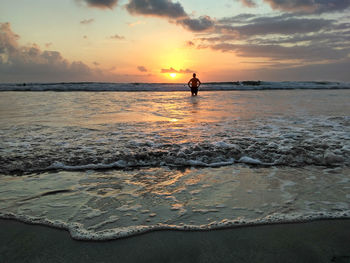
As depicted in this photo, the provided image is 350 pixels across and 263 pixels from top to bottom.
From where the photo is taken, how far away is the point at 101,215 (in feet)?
8.34

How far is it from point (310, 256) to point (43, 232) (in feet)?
6.81

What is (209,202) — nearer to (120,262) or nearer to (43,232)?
(120,262)

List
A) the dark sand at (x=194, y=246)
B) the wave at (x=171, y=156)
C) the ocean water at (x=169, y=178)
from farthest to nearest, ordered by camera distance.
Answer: the wave at (x=171, y=156) < the ocean water at (x=169, y=178) < the dark sand at (x=194, y=246)

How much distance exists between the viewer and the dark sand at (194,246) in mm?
1926

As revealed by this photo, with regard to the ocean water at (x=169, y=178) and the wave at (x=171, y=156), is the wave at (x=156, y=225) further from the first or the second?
the wave at (x=171, y=156)

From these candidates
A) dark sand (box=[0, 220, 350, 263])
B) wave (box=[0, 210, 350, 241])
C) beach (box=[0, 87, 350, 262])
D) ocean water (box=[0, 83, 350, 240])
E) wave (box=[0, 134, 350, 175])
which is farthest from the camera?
wave (box=[0, 134, 350, 175])

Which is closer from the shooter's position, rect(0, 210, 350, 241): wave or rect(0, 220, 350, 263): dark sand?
rect(0, 220, 350, 263): dark sand

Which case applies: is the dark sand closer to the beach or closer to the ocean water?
the beach

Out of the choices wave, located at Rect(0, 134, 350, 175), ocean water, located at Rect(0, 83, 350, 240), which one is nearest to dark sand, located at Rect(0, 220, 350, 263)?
ocean water, located at Rect(0, 83, 350, 240)

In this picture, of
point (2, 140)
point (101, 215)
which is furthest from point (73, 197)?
point (2, 140)

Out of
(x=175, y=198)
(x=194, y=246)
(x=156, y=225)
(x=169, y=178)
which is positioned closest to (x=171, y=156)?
(x=169, y=178)

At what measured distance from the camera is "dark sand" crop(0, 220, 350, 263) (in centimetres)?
193

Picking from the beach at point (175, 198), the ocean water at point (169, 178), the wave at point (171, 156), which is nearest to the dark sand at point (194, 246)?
the beach at point (175, 198)

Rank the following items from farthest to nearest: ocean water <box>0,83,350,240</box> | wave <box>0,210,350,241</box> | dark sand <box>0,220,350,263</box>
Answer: ocean water <box>0,83,350,240</box> < wave <box>0,210,350,241</box> < dark sand <box>0,220,350,263</box>
